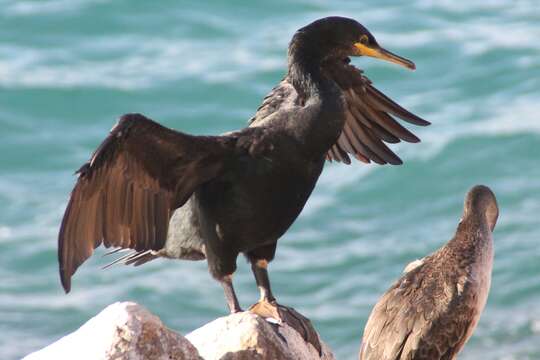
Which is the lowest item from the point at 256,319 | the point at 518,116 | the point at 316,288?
the point at 316,288

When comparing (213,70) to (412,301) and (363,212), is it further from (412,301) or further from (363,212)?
(412,301)

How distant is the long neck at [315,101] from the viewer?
6578mm

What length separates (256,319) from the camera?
21.1 feet

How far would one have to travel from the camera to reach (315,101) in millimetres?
6641

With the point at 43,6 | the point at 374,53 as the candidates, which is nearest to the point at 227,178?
the point at 374,53

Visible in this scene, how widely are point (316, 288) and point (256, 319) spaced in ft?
19.0

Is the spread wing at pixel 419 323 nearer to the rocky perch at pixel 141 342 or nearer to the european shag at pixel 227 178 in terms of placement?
the european shag at pixel 227 178

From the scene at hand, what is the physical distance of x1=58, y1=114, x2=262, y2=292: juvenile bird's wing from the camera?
6.34 m

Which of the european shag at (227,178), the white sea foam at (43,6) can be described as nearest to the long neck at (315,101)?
the european shag at (227,178)

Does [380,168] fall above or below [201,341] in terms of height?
below

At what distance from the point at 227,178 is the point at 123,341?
1191mm

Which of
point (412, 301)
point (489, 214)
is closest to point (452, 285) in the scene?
point (412, 301)

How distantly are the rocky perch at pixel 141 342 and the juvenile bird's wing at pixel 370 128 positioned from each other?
161 centimetres

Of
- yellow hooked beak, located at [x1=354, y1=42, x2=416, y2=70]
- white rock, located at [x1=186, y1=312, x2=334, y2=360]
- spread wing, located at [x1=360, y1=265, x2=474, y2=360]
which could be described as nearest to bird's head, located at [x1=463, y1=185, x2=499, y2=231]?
spread wing, located at [x1=360, y1=265, x2=474, y2=360]
